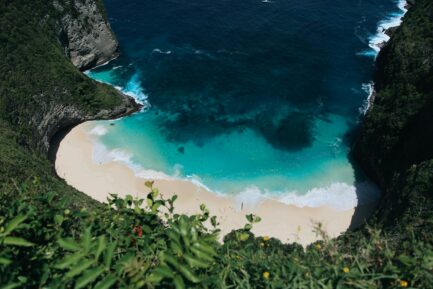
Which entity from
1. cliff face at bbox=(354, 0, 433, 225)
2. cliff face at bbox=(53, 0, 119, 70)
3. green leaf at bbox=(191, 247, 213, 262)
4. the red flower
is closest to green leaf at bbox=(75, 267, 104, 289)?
green leaf at bbox=(191, 247, 213, 262)

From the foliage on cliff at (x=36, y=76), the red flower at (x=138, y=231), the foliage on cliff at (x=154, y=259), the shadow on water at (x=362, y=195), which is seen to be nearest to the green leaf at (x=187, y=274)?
the foliage on cliff at (x=154, y=259)

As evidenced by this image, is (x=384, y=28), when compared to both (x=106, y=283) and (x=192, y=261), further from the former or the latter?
(x=106, y=283)

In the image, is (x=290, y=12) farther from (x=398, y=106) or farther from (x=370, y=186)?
(x=370, y=186)

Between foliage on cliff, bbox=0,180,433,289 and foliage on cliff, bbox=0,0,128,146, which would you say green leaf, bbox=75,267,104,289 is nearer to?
foliage on cliff, bbox=0,180,433,289

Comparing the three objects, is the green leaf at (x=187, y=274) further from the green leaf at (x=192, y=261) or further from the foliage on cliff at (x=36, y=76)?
the foliage on cliff at (x=36, y=76)

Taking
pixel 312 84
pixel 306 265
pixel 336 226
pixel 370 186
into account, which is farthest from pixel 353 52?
pixel 306 265

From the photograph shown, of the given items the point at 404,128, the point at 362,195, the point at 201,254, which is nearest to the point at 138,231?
the point at 201,254

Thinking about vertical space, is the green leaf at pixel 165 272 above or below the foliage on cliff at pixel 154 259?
above
